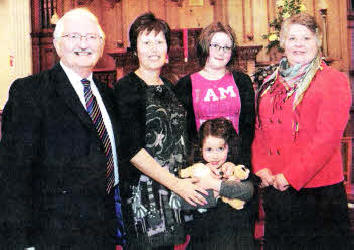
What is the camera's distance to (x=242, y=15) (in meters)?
7.66

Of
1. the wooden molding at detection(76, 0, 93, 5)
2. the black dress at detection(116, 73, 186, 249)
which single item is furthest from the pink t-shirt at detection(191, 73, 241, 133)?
the wooden molding at detection(76, 0, 93, 5)

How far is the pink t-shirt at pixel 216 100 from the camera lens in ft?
6.84

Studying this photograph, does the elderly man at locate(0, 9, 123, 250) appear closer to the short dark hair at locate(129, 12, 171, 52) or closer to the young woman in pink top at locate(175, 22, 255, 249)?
the short dark hair at locate(129, 12, 171, 52)

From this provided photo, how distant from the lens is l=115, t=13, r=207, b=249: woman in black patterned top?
1809 millimetres

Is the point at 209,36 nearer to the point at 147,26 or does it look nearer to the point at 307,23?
the point at 147,26

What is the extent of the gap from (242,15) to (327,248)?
646cm

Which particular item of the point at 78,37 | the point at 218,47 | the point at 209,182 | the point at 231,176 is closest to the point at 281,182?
the point at 231,176

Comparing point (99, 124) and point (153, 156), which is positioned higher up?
point (99, 124)

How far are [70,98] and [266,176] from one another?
109 centimetres

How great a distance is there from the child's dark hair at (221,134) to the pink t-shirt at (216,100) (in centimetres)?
10

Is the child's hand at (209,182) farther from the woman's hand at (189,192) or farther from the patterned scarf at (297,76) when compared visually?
the patterned scarf at (297,76)

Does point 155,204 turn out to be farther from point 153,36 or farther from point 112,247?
point 153,36

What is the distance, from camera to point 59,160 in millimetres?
1540

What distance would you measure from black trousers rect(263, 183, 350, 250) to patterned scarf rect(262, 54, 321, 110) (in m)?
0.46
